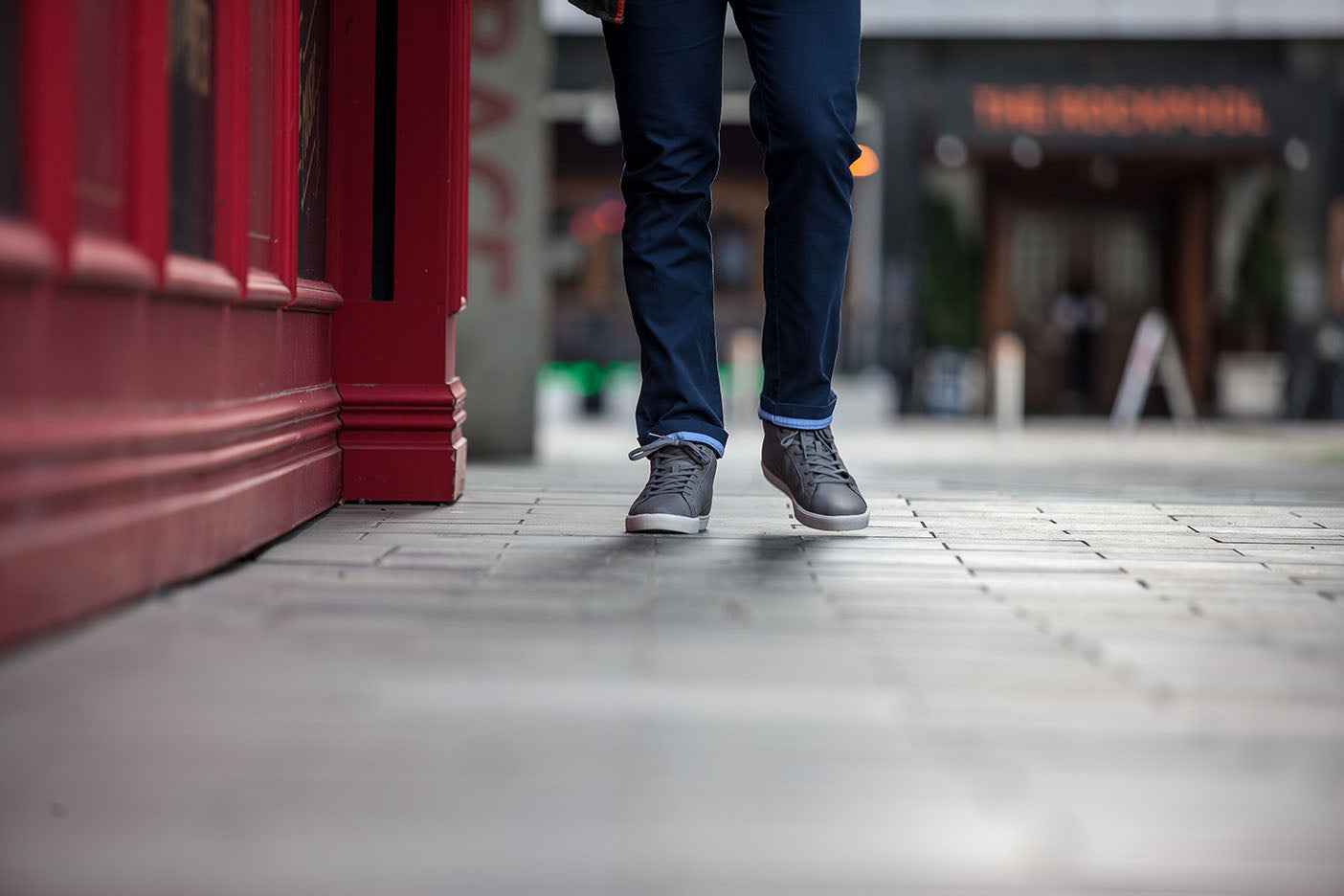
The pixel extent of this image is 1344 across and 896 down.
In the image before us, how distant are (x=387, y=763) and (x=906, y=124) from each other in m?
11.1

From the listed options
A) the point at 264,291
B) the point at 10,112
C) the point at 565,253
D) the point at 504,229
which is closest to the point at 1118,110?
the point at 565,253

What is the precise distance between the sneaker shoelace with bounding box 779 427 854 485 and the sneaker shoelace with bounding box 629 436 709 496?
157 millimetres

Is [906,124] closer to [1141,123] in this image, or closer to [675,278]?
[1141,123]

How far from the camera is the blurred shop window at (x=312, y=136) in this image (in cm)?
257

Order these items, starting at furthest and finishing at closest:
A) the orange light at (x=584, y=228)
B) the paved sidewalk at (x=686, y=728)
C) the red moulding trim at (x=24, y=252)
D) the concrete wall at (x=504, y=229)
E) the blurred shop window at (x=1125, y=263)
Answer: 1. the orange light at (x=584, y=228)
2. the blurred shop window at (x=1125, y=263)
3. the concrete wall at (x=504, y=229)
4. the red moulding trim at (x=24, y=252)
5. the paved sidewalk at (x=686, y=728)

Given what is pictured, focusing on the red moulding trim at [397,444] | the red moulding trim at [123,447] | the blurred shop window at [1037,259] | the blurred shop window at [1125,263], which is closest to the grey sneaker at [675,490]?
the red moulding trim at [397,444]

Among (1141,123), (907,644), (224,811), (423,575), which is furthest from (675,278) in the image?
(1141,123)

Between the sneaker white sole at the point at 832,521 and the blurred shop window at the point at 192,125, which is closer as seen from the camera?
the blurred shop window at the point at 192,125

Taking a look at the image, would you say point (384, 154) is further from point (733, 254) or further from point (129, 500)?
point (733, 254)

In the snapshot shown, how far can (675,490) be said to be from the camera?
2.43 metres

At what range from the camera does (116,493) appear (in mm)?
1560

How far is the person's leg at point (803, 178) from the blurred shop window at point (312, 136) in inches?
31.1

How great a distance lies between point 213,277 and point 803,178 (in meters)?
1.04

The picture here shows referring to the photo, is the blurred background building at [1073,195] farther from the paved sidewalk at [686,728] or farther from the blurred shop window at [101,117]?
the blurred shop window at [101,117]
